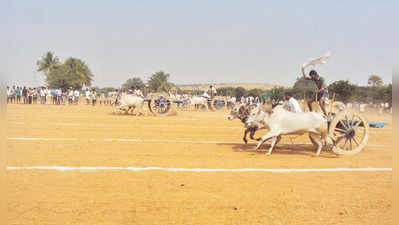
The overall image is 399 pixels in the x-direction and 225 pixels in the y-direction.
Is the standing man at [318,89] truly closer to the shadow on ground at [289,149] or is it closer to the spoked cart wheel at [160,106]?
the shadow on ground at [289,149]

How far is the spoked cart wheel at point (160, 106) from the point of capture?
2216 centimetres

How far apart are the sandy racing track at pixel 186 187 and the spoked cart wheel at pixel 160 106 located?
41.9ft

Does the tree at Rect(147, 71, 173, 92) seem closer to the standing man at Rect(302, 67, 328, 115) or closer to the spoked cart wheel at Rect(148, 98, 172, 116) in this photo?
the spoked cart wheel at Rect(148, 98, 172, 116)

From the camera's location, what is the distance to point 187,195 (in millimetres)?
5098

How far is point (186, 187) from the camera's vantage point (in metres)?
5.50

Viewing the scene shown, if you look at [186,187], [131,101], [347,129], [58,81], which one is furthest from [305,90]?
[58,81]

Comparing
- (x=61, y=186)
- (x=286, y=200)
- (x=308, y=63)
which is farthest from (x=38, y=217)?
(x=308, y=63)

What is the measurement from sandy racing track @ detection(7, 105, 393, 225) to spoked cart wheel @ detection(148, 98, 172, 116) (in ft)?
41.9

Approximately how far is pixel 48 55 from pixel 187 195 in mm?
81314

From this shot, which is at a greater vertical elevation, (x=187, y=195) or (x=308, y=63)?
(x=308, y=63)

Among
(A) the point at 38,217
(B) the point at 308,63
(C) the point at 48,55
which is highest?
(C) the point at 48,55

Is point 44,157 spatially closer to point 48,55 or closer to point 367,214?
point 367,214

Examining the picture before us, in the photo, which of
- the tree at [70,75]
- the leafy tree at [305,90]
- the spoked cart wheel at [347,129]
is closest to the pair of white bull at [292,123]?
the spoked cart wheel at [347,129]

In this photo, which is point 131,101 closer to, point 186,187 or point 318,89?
point 318,89
